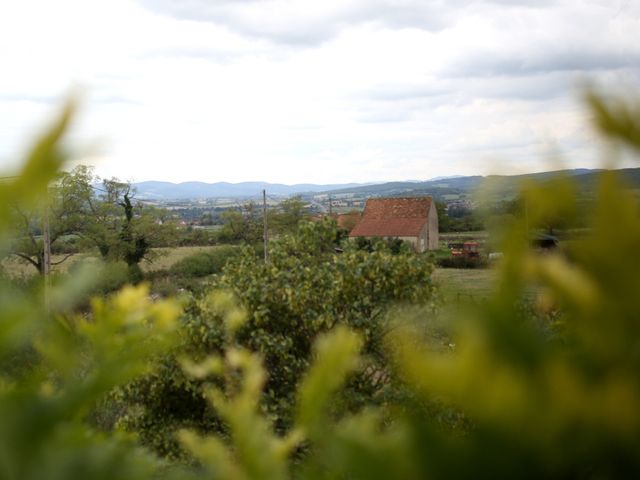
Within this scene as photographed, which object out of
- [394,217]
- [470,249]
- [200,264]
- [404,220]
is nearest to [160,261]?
[200,264]

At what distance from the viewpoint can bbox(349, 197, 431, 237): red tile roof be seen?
39.9 metres

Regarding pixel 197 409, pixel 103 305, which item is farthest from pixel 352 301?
pixel 103 305

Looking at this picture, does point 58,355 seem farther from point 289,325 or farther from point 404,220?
point 404,220

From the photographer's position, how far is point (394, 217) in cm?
4106

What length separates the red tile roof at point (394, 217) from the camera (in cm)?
3988

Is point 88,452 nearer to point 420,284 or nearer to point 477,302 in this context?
point 477,302

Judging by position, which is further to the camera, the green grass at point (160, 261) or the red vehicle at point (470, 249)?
the green grass at point (160, 261)

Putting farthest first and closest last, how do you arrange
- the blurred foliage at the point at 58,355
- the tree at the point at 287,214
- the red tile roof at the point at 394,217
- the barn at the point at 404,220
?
1. the tree at the point at 287,214
2. the red tile roof at the point at 394,217
3. the barn at the point at 404,220
4. the blurred foliage at the point at 58,355

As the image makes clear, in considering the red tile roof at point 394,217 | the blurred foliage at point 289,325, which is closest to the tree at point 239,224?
the red tile roof at point 394,217

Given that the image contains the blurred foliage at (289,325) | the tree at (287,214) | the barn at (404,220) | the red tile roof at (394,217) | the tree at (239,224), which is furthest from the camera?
the tree at (239,224)

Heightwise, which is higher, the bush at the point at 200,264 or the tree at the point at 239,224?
the tree at the point at 239,224

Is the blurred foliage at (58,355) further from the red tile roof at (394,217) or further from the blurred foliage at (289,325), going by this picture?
the red tile roof at (394,217)

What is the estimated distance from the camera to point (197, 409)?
8078 millimetres

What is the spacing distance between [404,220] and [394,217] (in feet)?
3.47
